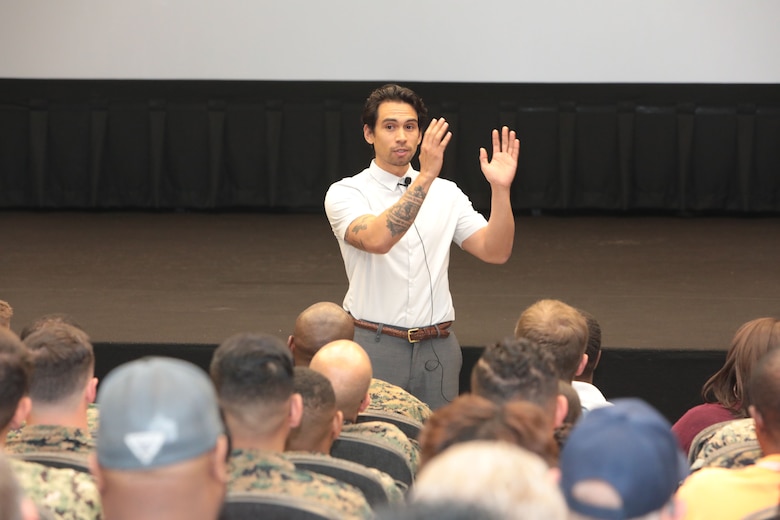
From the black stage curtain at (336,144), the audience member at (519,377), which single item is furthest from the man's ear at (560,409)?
the black stage curtain at (336,144)

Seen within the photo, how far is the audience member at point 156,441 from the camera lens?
1.31 meters

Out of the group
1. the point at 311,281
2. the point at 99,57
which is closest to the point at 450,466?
the point at 311,281

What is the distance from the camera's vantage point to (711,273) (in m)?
5.98

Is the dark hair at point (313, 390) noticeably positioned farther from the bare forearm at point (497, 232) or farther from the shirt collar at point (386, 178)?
the shirt collar at point (386, 178)

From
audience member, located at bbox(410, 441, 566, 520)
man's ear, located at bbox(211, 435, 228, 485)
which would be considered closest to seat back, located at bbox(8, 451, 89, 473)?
man's ear, located at bbox(211, 435, 228, 485)

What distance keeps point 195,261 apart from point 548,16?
9.51ft

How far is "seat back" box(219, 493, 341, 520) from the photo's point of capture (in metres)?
1.64

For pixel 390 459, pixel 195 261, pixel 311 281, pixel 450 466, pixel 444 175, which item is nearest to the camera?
pixel 450 466

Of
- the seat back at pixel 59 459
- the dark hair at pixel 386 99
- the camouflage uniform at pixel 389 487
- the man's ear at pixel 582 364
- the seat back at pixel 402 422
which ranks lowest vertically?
the seat back at pixel 402 422

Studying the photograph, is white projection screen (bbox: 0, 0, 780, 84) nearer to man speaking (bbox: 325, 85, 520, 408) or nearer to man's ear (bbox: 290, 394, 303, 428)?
man speaking (bbox: 325, 85, 520, 408)

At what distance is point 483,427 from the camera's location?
1559mm

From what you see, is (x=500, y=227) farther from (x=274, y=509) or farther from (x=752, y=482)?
(x=274, y=509)

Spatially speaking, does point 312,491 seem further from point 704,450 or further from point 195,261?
point 195,261

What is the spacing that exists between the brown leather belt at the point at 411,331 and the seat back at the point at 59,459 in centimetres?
146
